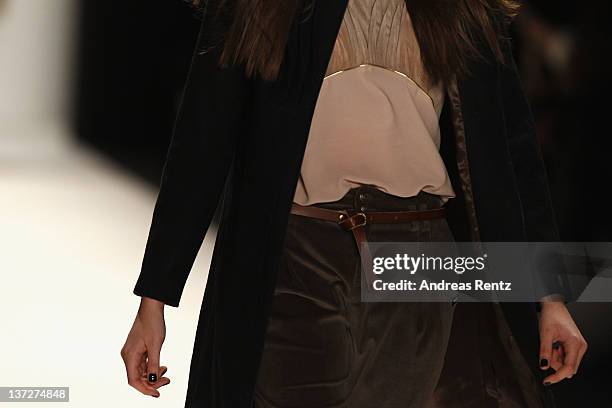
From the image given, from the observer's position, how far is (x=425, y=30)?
1853 millimetres

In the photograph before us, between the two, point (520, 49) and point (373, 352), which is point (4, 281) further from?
point (373, 352)

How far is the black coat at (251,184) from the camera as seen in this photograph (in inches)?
70.2

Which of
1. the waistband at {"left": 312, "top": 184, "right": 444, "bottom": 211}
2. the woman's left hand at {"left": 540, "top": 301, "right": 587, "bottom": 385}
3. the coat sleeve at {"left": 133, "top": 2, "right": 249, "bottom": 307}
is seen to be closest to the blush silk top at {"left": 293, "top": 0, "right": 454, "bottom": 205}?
the waistband at {"left": 312, "top": 184, "right": 444, "bottom": 211}

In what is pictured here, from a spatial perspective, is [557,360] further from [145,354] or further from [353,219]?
[145,354]

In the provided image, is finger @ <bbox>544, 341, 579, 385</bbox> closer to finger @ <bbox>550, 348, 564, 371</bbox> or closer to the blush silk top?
finger @ <bbox>550, 348, 564, 371</bbox>

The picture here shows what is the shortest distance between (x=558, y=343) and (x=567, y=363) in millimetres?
34

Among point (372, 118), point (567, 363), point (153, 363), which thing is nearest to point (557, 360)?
point (567, 363)

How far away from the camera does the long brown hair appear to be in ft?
5.84

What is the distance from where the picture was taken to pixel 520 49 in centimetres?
515

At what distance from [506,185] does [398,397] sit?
1.17 ft

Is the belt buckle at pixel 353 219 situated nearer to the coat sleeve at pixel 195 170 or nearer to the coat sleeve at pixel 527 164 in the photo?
the coat sleeve at pixel 195 170

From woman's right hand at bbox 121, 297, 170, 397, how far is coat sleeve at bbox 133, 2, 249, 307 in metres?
0.04

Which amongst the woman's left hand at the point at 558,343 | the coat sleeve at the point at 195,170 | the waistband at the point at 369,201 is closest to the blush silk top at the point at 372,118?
the waistband at the point at 369,201

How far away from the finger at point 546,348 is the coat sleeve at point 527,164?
111 mm
